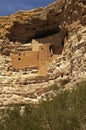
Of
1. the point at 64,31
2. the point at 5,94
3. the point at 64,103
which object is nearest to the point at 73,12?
the point at 64,31

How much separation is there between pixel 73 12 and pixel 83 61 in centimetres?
379

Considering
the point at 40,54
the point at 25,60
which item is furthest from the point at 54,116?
the point at 25,60

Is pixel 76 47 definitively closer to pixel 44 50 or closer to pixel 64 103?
pixel 44 50

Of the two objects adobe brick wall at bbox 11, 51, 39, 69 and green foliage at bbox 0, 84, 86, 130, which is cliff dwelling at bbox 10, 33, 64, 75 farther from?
green foliage at bbox 0, 84, 86, 130

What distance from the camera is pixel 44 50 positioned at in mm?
27016

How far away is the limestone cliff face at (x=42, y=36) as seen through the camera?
23125 millimetres

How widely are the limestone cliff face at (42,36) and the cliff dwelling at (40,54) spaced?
1.49 ft

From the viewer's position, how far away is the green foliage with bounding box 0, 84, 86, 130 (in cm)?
1403

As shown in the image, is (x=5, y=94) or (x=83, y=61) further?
(x=5, y=94)

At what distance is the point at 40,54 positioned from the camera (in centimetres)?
2684

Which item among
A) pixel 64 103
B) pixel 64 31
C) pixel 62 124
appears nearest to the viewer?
pixel 62 124

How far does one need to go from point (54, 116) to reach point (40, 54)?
12.6 metres

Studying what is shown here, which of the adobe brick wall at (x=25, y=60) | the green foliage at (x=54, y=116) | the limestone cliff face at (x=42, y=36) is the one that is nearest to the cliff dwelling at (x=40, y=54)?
the adobe brick wall at (x=25, y=60)

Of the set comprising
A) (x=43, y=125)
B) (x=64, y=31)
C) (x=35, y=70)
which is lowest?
(x=43, y=125)
